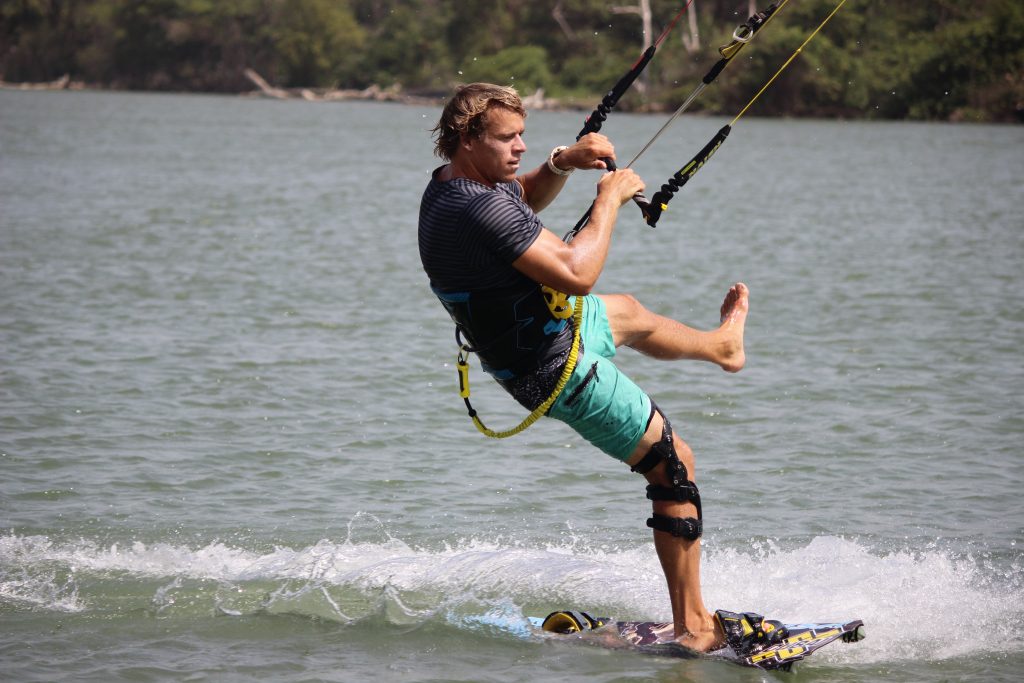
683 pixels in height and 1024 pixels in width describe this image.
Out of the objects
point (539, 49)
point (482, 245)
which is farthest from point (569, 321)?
point (539, 49)

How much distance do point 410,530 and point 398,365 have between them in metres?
4.60

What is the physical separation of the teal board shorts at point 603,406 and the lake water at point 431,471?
3.15 ft

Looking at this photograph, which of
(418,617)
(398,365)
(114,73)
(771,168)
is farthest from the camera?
(114,73)

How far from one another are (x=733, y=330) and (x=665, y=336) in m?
0.39

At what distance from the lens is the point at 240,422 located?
985 cm

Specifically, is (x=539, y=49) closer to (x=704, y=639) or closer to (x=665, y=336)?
(x=665, y=336)

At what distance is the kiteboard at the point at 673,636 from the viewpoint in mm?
5652

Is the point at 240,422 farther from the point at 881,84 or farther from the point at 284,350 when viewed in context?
the point at 881,84

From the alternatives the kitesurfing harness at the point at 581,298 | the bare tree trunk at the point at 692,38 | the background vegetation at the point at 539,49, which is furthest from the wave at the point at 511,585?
the bare tree trunk at the point at 692,38

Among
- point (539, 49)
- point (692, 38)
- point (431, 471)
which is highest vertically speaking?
point (692, 38)

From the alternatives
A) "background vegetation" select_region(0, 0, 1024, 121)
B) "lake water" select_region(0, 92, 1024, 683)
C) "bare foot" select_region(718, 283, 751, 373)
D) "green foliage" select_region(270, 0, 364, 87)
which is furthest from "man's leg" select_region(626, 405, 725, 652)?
"green foliage" select_region(270, 0, 364, 87)

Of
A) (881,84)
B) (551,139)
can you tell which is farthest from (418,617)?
(881,84)

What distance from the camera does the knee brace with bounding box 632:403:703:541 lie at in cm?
562

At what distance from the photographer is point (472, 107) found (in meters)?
5.27
